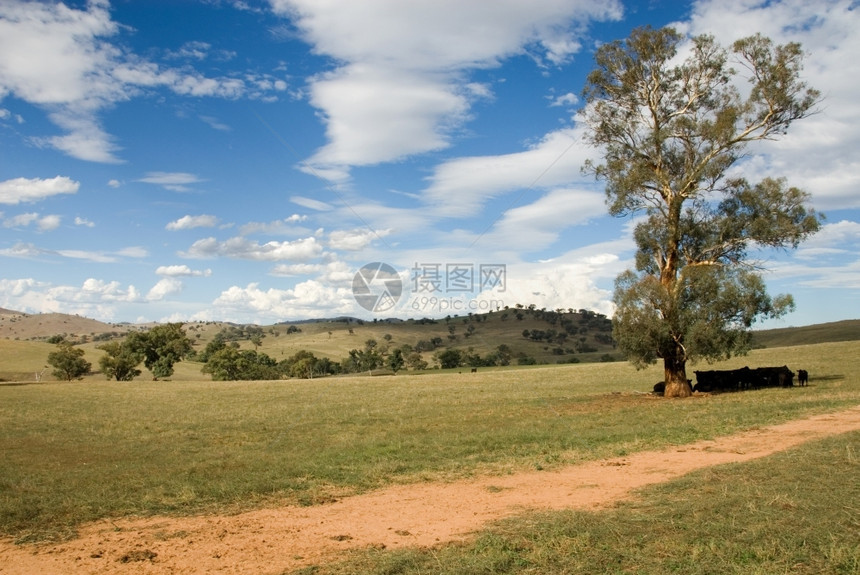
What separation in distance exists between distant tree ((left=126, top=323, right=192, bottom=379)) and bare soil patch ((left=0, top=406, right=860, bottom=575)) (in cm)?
8579

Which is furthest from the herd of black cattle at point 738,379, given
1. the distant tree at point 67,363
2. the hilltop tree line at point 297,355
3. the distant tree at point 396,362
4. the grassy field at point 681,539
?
the distant tree at point 67,363

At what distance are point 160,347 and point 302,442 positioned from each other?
79.2 meters

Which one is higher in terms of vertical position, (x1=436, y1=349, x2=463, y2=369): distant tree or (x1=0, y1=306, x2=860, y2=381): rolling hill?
(x1=0, y1=306, x2=860, y2=381): rolling hill

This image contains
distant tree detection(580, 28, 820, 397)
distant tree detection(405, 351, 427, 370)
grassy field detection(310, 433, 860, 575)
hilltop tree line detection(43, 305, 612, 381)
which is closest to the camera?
grassy field detection(310, 433, 860, 575)

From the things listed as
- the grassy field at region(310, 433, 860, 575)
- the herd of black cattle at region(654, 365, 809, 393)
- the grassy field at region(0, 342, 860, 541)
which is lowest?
the grassy field at region(0, 342, 860, 541)

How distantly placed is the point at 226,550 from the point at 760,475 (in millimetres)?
9486

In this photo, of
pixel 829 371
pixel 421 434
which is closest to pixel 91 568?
pixel 421 434

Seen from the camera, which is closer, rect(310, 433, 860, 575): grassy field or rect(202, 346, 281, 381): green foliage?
rect(310, 433, 860, 575): grassy field

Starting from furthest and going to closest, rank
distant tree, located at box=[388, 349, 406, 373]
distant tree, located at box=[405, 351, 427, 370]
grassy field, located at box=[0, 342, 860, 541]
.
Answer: distant tree, located at box=[405, 351, 427, 370]
distant tree, located at box=[388, 349, 406, 373]
grassy field, located at box=[0, 342, 860, 541]

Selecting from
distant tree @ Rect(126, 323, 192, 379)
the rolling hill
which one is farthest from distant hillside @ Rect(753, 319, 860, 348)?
distant tree @ Rect(126, 323, 192, 379)

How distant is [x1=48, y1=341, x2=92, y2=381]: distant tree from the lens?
8244cm

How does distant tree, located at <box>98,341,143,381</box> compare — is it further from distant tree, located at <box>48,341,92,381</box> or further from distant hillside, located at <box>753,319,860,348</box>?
distant hillside, located at <box>753,319,860,348</box>

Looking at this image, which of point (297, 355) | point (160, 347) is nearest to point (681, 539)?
point (160, 347)

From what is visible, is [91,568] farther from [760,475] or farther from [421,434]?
[421,434]
